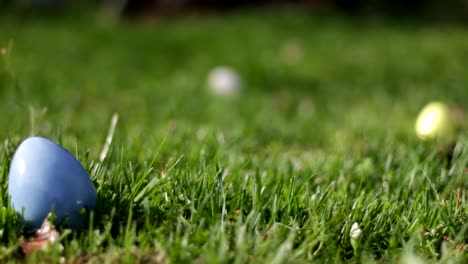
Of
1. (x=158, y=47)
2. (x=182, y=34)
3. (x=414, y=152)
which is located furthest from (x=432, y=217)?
(x=182, y=34)

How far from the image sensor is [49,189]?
69.2 inches

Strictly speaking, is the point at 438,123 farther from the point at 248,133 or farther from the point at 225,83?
the point at 225,83

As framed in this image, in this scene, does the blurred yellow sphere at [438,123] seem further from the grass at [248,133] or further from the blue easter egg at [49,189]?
the blue easter egg at [49,189]

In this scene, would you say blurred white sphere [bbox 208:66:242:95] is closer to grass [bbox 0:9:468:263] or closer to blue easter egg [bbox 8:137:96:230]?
grass [bbox 0:9:468:263]

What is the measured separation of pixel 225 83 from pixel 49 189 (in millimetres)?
3494

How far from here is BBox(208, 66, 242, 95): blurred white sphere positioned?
5.14 m

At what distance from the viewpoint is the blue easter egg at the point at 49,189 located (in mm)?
1755

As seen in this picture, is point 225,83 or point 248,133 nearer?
point 248,133

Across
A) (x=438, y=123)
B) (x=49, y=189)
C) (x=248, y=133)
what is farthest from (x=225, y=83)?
(x=49, y=189)

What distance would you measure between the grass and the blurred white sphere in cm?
10

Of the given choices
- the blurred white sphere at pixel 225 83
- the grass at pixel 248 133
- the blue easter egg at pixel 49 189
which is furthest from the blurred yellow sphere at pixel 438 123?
the blue easter egg at pixel 49 189

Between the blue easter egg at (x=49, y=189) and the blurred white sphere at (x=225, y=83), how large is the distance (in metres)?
3.35

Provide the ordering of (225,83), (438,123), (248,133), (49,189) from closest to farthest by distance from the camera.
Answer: (49,189) → (438,123) → (248,133) → (225,83)

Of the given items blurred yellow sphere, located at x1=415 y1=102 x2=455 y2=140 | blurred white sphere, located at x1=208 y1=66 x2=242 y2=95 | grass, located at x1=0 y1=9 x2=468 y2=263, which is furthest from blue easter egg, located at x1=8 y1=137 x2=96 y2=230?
blurred white sphere, located at x1=208 y1=66 x2=242 y2=95
